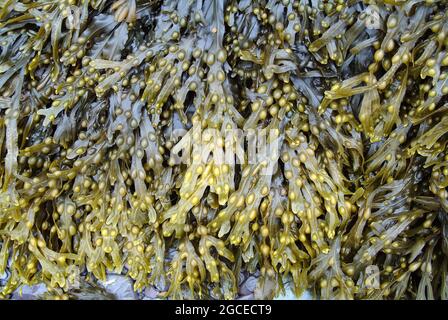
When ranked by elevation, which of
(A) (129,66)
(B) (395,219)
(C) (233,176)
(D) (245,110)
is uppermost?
(A) (129,66)

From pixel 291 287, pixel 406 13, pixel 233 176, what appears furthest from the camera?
A: pixel 291 287

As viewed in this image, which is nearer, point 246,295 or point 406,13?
point 406,13

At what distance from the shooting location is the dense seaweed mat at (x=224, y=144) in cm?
113

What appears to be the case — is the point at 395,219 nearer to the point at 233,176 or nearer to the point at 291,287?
the point at 291,287

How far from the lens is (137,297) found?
132 cm

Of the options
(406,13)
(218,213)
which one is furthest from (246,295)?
(406,13)

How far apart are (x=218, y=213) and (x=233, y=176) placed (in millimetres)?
129

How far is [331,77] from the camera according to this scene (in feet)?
3.87

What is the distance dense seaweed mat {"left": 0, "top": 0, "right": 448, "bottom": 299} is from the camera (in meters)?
1.13

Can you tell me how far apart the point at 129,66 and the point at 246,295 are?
0.73 m

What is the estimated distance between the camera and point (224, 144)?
1154 millimetres

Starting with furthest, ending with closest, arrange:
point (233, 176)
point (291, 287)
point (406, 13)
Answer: point (291, 287) < point (233, 176) < point (406, 13)

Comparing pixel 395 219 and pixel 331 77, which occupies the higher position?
pixel 331 77
